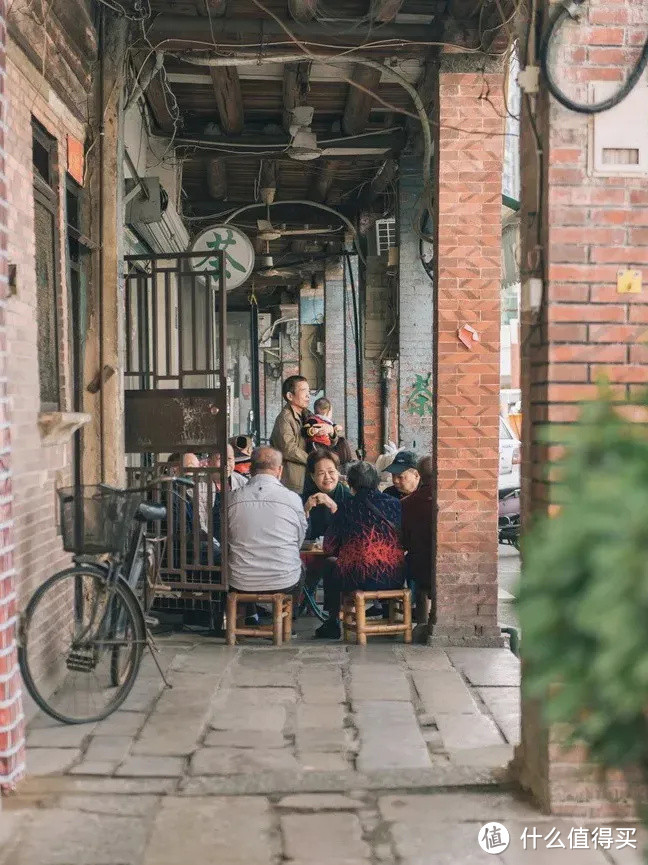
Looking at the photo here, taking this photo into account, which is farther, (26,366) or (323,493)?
(323,493)

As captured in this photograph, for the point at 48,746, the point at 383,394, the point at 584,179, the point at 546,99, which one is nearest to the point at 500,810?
the point at 48,746

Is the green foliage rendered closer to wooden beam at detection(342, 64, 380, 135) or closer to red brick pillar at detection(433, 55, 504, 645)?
red brick pillar at detection(433, 55, 504, 645)

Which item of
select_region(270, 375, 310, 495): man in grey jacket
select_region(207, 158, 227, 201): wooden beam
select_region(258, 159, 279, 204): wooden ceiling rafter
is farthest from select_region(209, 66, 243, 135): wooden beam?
select_region(270, 375, 310, 495): man in grey jacket

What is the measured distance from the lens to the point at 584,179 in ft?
12.5

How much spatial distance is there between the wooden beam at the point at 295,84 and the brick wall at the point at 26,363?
3208 mm

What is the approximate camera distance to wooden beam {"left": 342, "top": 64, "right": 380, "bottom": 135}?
8.52 m

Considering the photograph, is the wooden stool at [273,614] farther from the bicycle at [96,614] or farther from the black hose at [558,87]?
the black hose at [558,87]

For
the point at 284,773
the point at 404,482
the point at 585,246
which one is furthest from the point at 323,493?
the point at 585,246

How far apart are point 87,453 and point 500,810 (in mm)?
3797

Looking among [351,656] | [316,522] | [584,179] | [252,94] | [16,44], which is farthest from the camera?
[252,94]

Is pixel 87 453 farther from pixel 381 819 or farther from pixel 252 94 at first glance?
pixel 252 94

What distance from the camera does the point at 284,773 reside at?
4.32 metres

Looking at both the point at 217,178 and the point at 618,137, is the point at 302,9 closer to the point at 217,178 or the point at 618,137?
the point at 618,137

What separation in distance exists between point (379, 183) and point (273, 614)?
6.77 meters
